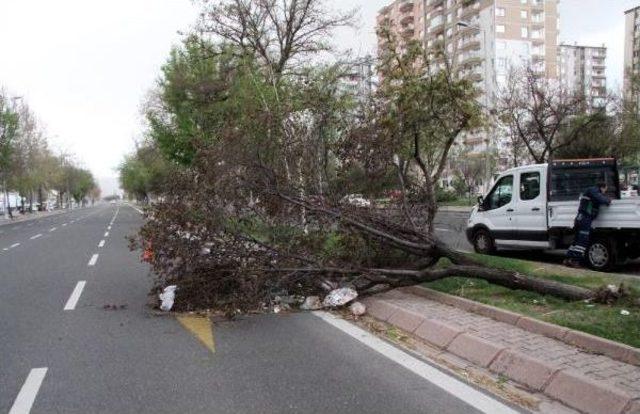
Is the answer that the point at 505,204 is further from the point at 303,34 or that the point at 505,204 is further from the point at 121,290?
the point at 303,34

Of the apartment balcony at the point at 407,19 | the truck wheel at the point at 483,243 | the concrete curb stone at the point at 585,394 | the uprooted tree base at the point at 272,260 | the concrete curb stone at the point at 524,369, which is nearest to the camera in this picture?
the concrete curb stone at the point at 585,394

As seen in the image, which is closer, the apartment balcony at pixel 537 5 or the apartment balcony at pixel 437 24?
the apartment balcony at pixel 537 5

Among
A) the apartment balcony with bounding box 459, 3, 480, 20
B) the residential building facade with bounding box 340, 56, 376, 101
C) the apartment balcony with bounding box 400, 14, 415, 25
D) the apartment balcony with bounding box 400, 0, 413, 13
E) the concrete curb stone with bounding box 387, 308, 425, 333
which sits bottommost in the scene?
the concrete curb stone with bounding box 387, 308, 425, 333

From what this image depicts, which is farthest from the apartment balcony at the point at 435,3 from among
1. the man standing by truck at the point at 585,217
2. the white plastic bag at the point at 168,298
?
the white plastic bag at the point at 168,298

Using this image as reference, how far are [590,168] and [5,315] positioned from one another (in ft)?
35.0

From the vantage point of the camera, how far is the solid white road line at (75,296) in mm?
8891

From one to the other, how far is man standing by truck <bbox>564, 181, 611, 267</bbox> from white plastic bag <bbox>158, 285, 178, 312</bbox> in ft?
23.0

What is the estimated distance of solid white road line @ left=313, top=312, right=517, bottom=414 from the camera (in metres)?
4.47

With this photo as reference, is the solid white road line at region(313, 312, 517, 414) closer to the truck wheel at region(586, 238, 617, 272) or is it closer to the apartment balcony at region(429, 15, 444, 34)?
the truck wheel at region(586, 238, 617, 272)

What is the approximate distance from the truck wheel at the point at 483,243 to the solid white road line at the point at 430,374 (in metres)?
7.28

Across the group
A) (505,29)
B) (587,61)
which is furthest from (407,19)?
(587,61)

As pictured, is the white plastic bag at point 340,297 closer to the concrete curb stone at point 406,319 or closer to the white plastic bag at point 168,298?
the concrete curb stone at point 406,319

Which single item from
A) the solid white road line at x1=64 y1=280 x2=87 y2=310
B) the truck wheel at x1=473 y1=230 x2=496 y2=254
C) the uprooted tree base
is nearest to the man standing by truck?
the truck wheel at x1=473 y1=230 x2=496 y2=254

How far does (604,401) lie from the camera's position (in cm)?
421
